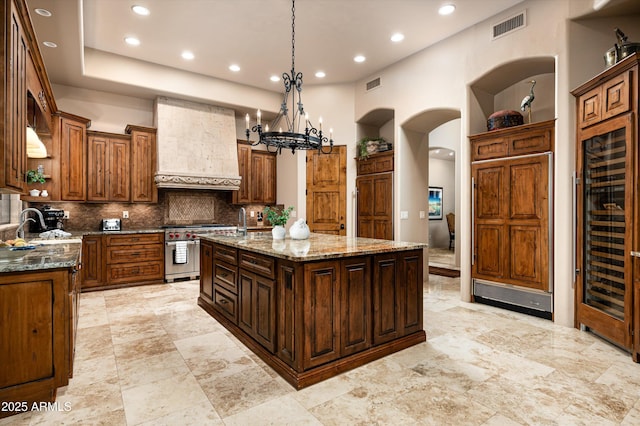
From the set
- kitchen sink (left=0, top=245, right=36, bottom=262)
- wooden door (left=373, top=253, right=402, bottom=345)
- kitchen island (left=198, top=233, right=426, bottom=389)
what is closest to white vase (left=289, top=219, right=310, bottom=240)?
kitchen island (left=198, top=233, right=426, bottom=389)

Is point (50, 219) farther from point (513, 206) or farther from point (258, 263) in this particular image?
point (513, 206)

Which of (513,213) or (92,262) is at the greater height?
(513,213)

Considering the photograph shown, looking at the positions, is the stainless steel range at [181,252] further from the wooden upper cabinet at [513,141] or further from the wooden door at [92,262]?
the wooden upper cabinet at [513,141]

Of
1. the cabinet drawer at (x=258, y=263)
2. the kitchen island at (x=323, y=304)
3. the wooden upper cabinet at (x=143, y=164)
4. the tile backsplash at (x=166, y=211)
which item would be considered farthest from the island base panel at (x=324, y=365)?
the tile backsplash at (x=166, y=211)

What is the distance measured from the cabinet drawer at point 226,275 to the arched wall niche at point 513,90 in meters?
3.70

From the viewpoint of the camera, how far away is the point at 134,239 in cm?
567

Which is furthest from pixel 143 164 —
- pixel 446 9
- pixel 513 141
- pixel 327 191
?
pixel 513 141

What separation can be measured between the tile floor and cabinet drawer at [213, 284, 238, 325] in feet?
0.67

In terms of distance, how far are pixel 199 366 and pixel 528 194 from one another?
4.04 m

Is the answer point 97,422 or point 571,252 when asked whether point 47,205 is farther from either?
point 571,252

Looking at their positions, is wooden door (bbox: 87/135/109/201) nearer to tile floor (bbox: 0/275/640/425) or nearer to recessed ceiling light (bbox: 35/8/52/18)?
recessed ceiling light (bbox: 35/8/52/18)

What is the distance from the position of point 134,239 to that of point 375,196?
4225 millimetres

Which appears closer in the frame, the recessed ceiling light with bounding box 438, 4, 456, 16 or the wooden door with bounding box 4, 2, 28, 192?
the wooden door with bounding box 4, 2, 28, 192

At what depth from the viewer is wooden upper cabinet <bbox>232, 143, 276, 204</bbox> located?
23.4 ft
